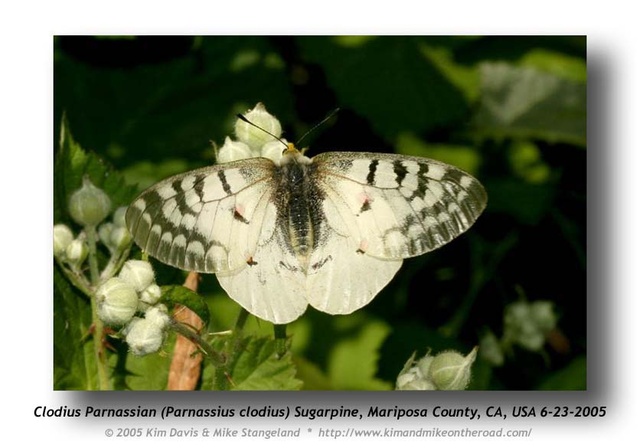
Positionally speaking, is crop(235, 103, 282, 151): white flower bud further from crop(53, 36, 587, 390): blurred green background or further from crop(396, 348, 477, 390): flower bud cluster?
crop(53, 36, 587, 390): blurred green background

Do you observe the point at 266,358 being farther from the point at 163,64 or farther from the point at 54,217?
the point at 163,64

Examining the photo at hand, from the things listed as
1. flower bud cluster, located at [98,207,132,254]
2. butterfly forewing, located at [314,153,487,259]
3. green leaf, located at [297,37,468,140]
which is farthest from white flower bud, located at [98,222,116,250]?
green leaf, located at [297,37,468,140]

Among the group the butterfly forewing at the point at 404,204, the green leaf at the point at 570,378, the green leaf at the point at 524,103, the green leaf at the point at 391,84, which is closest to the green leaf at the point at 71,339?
the butterfly forewing at the point at 404,204

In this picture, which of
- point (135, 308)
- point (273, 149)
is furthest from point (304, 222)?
point (135, 308)

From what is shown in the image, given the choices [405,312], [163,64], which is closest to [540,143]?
[405,312]

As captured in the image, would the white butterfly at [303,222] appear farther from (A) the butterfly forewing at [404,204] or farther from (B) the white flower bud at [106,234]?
(B) the white flower bud at [106,234]
